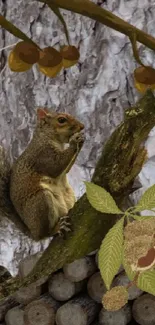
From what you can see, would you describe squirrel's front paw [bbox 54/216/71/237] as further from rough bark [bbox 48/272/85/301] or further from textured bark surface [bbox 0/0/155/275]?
textured bark surface [bbox 0/0/155/275]

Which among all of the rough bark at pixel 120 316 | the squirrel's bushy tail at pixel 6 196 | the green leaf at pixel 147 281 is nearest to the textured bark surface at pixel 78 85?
the squirrel's bushy tail at pixel 6 196

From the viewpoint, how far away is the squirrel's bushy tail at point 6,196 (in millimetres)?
639

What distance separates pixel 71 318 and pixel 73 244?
62 millimetres

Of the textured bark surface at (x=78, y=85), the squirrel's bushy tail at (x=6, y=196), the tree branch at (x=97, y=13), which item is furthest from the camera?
the textured bark surface at (x=78, y=85)

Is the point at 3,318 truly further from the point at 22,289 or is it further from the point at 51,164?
the point at 51,164

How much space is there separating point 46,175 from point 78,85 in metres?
0.50


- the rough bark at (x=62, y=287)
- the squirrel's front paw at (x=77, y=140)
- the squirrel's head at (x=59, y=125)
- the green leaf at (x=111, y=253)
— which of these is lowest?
the rough bark at (x=62, y=287)

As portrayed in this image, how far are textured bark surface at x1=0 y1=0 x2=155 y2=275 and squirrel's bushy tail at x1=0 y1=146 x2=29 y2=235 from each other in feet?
1.18

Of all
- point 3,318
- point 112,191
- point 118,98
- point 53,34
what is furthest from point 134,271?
point 53,34

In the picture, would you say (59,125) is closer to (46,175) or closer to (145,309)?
(46,175)

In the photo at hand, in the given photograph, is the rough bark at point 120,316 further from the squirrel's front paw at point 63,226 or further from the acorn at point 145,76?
the acorn at point 145,76

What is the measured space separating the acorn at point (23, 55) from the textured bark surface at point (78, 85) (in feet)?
1.81

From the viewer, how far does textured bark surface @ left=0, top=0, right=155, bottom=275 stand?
1064 millimetres

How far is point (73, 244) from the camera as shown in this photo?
1.82 feet
